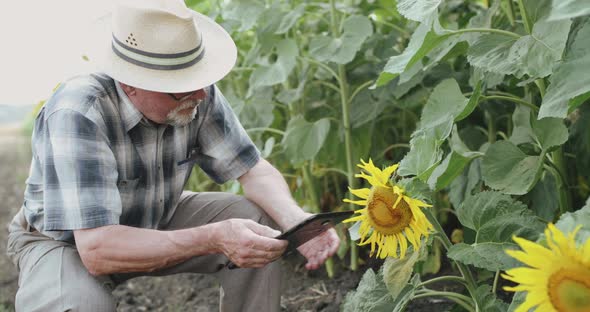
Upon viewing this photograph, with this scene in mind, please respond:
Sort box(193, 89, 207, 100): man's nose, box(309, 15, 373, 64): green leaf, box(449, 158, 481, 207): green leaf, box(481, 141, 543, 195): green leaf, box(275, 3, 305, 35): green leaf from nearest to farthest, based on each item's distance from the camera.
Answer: box(481, 141, 543, 195): green leaf
box(193, 89, 207, 100): man's nose
box(449, 158, 481, 207): green leaf
box(309, 15, 373, 64): green leaf
box(275, 3, 305, 35): green leaf

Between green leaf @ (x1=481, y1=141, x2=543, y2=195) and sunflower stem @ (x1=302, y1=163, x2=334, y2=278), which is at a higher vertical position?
green leaf @ (x1=481, y1=141, x2=543, y2=195)

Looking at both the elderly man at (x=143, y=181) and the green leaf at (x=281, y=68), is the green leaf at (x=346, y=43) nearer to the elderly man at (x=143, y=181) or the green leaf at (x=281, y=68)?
the green leaf at (x=281, y=68)

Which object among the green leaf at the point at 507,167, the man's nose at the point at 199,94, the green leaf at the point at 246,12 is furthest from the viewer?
the green leaf at the point at 246,12

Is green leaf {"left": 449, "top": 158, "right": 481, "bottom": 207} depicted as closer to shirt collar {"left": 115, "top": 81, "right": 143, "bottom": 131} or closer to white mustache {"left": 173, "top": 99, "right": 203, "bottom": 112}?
white mustache {"left": 173, "top": 99, "right": 203, "bottom": 112}

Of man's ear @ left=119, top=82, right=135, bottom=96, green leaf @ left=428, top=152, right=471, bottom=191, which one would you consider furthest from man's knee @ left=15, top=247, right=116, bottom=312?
green leaf @ left=428, top=152, right=471, bottom=191

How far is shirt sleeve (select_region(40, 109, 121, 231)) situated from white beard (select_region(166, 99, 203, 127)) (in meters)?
0.19

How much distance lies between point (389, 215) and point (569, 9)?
56 centimetres

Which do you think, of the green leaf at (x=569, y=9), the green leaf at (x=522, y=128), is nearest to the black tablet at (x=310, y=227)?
the green leaf at (x=522, y=128)

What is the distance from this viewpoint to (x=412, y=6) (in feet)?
5.25

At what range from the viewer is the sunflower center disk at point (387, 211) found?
1.47 meters

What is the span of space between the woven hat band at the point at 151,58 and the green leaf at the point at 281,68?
0.58m

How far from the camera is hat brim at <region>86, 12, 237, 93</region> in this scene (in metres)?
1.76

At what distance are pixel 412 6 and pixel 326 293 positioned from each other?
3.64 ft

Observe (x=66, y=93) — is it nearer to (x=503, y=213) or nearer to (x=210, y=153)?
(x=210, y=153)
